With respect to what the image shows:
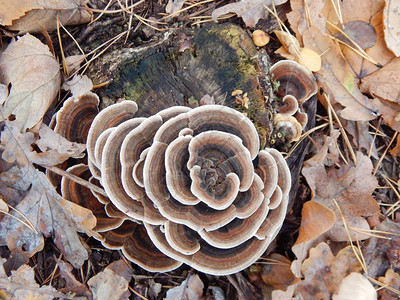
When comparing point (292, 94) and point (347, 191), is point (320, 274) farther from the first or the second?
point (292, 94)

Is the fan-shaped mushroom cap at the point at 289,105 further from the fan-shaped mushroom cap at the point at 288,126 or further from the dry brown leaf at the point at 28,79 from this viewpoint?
the dry brown leaf at the point at 28,79

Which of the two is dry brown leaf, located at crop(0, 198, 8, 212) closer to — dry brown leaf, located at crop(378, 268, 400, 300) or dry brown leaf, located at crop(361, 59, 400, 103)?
dry brown leaf, located at crop(378, 268, 400, 300)

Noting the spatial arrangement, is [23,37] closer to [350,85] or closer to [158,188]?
[158,188]

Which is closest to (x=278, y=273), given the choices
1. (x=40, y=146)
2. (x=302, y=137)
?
(x=302, y=137)

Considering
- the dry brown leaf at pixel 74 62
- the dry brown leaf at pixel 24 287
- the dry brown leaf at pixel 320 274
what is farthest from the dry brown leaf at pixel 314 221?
the dry brown leaf at pixel 74 62

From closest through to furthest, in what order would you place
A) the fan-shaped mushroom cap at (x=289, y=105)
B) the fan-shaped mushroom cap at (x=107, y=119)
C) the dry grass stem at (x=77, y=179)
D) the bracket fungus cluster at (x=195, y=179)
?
the bracket fungus cluster at (x=195, y=179), the fan-shaped mushroom cap at (x=107, y=119), the dry grass stem at (x=77, y=179), the fan-shaped mushroom cap at (x=289, y=105)

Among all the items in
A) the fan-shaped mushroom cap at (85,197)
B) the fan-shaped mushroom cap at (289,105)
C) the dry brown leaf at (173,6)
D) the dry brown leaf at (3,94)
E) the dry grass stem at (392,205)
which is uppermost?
the dry brown leaf at (3,94)
